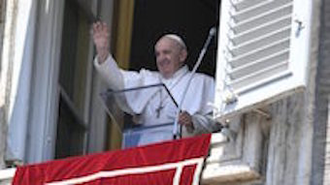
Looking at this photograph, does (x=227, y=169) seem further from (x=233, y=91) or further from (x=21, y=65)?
(x=21, y=65)

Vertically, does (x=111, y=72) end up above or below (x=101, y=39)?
below

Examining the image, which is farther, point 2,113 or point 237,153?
point 2,113

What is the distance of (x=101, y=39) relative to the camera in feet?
40.7

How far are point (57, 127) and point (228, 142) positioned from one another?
1726 millimetres

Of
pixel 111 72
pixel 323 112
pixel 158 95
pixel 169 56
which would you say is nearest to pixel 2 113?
pixel 111 72

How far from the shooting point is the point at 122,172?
11.6 meters

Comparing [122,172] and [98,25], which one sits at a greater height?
[98,25]

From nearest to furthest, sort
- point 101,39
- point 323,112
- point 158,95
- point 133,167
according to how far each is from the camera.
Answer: point 323,112
point 133,167
point 101,39
point 158,95

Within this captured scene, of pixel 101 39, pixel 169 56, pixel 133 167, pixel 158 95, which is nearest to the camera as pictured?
pixel 133 167

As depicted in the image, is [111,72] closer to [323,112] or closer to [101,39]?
[101,39]

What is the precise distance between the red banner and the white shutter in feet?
0.88

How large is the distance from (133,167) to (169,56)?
4.06ft

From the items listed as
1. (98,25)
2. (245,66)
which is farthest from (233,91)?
(98,25)

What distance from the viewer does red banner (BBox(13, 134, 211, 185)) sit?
1142 centimetres
